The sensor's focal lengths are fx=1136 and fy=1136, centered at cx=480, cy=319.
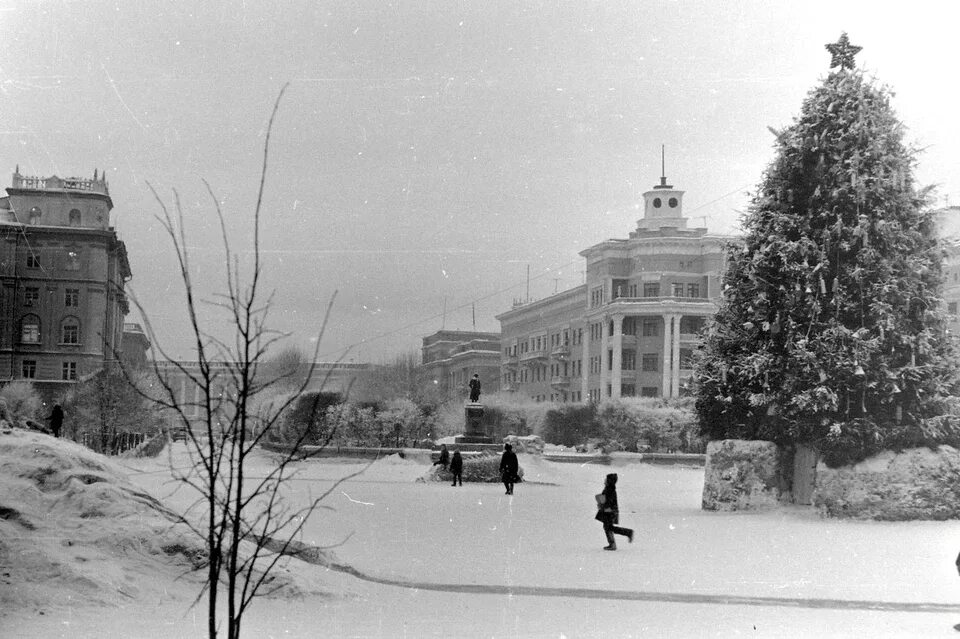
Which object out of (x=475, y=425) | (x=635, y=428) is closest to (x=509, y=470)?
(x=475, y=425)

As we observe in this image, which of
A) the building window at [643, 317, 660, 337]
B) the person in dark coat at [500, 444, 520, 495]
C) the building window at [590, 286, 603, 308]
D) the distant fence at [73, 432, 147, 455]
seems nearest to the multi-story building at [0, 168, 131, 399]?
the distant fence at [73, 432, 147, 455]

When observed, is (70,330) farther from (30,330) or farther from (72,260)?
(72,260)

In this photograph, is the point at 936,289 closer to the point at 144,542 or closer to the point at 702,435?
the point at 702,435

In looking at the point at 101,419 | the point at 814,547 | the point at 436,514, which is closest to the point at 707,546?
the point at 814,547

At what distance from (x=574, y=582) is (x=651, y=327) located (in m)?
66.8

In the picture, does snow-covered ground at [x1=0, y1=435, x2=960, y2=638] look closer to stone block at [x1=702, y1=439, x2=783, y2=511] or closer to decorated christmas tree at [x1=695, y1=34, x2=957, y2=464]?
stone block at [x1=702, y1=439, x2=783, y2=511]

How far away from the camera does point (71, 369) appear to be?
69312mm

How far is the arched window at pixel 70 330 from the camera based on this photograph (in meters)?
70.2

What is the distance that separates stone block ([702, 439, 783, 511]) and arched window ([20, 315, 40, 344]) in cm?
5007

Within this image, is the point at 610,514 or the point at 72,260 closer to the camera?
the point at 610,514

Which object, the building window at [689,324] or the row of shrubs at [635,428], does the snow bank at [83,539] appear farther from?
the building window at [689,324]

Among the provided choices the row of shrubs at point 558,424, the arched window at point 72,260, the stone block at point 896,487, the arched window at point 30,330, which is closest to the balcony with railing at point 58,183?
the arched window at point 72,260

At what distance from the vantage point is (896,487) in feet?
75.6

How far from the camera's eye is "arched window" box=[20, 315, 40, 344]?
6556 cm
